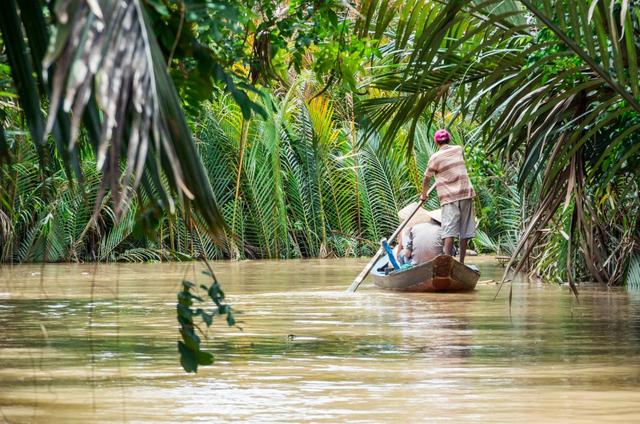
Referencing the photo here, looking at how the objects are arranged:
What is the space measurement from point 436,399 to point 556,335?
2823mm

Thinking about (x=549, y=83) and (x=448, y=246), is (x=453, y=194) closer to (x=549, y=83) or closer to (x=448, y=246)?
(x=448, y=246)

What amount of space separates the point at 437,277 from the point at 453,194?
4.55 feet

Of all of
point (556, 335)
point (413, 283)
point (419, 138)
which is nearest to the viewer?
point (556, 335)

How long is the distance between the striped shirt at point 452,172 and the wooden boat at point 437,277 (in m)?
1.18

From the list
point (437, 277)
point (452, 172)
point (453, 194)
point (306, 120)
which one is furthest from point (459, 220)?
point (306, 120)

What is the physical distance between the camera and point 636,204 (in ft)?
36.2

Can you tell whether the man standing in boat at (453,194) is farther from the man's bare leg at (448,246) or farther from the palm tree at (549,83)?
the palm tree at (549,83)

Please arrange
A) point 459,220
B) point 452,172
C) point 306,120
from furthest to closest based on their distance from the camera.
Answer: point 306,120
point 452,172
point 459,220

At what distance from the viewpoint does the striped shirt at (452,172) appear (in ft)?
44.1

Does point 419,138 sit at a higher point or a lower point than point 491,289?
higher

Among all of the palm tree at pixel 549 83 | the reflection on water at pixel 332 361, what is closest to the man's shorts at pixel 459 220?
the reflection on water at pixel 332 361

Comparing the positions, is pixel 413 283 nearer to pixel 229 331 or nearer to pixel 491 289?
pixel 491 289

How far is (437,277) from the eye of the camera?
12469mm

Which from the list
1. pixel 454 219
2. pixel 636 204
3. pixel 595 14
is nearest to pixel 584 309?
pixel 636 204
